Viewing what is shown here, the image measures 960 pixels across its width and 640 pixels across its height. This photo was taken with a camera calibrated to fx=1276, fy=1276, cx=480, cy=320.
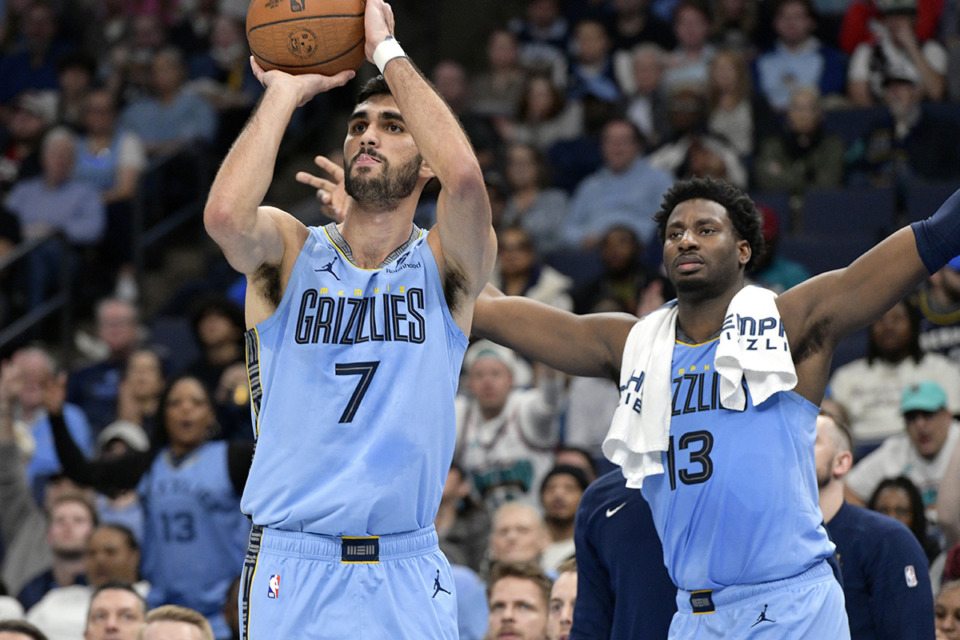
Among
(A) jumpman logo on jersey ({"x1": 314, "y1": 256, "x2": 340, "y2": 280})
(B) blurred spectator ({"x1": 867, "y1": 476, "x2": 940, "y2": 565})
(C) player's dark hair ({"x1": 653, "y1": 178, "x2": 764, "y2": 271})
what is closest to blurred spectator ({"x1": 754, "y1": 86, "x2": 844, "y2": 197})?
(B) blurred spectator ({"x1": 867, "y1": 476, "x2": 940, "y2": 565})

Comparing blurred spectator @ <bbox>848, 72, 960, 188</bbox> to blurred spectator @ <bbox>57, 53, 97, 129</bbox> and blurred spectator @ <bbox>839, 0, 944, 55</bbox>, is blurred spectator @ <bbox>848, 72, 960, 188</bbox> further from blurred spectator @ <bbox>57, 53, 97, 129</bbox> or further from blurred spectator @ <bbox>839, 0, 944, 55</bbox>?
blurred spectator @ <bbox>57, 53, 97, 129</bbox>

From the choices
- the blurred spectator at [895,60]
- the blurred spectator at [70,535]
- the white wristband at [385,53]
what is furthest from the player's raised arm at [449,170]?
the blurred spectator at [895,60]

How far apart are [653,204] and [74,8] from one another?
26.1 feet

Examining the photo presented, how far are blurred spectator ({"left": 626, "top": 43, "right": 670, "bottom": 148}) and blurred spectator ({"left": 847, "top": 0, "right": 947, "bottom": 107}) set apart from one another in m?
1.55

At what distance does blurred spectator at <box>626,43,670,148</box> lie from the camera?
1073 centimetres

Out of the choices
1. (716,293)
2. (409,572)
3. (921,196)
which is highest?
(921,196)

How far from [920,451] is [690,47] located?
4.83 m

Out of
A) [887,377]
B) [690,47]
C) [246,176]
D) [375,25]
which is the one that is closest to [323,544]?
[246,176]

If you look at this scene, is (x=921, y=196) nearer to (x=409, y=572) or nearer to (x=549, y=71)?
(x=549, y=71)

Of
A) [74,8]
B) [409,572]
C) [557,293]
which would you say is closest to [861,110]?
[557,293]

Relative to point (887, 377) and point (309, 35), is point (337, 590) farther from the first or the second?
point (887, 377)

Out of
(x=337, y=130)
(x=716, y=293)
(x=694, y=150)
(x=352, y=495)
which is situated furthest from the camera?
(x=337, y=130)

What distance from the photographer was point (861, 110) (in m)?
9.97

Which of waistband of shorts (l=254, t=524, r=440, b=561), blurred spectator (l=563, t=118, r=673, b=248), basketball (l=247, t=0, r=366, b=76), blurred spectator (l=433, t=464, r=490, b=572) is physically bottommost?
waistband of shorts (l=254, t=524, r=440, b=561)
